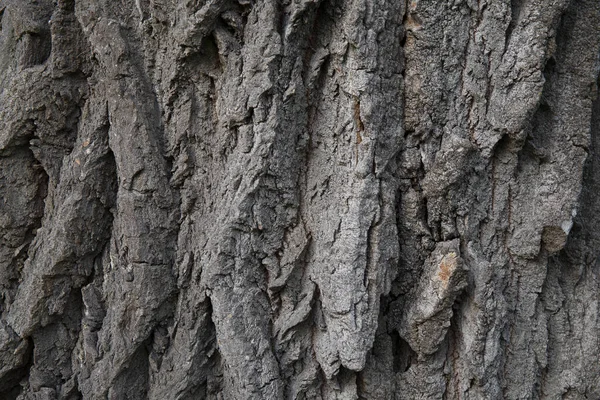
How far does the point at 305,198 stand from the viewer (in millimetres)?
2078

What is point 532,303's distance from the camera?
2158mm

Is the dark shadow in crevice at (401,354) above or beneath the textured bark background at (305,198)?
beneath

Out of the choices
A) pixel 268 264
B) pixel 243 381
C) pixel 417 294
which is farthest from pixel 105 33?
pixel 417 294


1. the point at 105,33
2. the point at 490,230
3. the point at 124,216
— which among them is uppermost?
the point at 105,33

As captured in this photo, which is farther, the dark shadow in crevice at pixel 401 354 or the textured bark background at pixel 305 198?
the dark shadow in crevice at pixel 401 354

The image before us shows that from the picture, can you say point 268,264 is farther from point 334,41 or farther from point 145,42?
point 145,42

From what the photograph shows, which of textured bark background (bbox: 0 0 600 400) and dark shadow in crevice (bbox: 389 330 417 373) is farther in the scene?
dark shadow in crevice (bbox: 389 330 417 373)

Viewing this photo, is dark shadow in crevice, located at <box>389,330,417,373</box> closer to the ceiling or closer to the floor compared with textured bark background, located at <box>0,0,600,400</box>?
closer to the floor

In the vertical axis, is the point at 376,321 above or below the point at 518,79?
below

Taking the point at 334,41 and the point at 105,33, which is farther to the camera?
the point at 105,33

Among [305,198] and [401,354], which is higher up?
[305,198]

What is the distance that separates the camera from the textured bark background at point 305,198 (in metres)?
1.97

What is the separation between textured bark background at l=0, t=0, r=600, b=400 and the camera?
1.97 meters

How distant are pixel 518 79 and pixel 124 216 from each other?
168 centimetres
